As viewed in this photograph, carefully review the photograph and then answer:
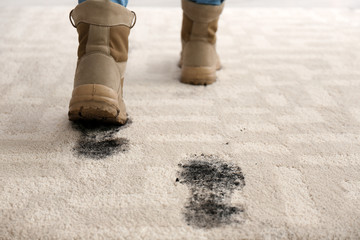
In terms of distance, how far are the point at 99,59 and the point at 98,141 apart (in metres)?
0.19

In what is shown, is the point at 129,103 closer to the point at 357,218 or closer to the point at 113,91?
the point at 113,91

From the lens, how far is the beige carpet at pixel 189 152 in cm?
65

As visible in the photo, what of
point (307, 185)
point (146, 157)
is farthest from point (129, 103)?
point (307, 185)

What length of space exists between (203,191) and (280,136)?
28cm

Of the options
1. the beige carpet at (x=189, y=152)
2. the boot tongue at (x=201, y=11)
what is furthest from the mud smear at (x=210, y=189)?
the boot tongue at (x=201, y=11)

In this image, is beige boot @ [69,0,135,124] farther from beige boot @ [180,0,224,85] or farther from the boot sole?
beige boot @ [180,0,224,85]

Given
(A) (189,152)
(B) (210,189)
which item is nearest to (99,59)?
(A) (189,152)

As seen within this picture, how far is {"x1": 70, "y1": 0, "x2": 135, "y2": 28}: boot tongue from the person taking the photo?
0.86 metres

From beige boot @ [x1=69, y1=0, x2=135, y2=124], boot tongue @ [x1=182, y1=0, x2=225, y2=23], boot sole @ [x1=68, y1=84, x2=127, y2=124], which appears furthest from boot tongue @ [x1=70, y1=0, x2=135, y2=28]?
boot tongue @ [x1=182, y1=0, x2=225, y2=23]

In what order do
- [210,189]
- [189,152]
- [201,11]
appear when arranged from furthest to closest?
[201,11], [189,152], [210,189]

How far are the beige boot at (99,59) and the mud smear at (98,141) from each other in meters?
0.03

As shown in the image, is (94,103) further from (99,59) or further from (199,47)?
(199,47)

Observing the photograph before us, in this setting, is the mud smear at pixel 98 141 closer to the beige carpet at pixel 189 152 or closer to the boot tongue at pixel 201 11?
the beige carpet at pixel 189 152

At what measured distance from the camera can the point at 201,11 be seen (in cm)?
112
